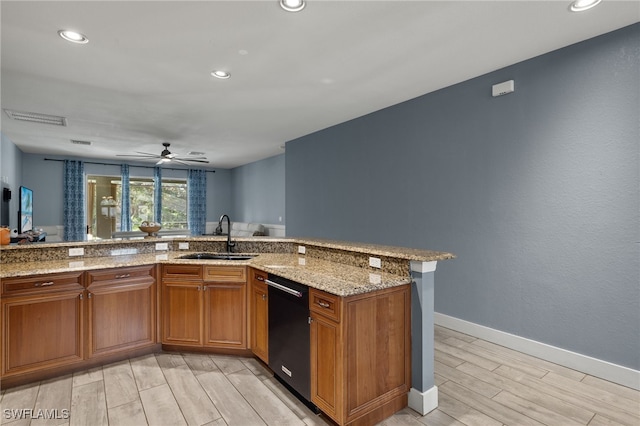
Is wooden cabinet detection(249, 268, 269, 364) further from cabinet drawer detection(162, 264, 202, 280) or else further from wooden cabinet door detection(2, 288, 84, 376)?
wooden cabinet door detection(2, 288, 84, 376)

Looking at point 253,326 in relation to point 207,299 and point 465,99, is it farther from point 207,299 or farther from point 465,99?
point 465,99

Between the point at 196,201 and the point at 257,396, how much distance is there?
8.45 metres

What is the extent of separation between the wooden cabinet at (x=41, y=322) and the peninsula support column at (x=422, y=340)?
2.63 m

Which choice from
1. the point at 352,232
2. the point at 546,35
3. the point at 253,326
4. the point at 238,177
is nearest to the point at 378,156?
the point at 352,232

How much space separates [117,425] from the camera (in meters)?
2.00

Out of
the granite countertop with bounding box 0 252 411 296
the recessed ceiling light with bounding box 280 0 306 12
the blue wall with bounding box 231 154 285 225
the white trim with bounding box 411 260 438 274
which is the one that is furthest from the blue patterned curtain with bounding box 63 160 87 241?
the white trim with bounding box 411 260 438 274

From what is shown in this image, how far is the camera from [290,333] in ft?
Answer: 7.66

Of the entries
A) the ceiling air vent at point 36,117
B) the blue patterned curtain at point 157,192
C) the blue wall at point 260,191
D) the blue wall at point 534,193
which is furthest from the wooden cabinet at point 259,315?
the blue patterned curtain at point 157,192

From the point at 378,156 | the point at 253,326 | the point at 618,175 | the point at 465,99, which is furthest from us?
the point at 378,156

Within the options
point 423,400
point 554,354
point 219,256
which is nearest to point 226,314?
point 219,256

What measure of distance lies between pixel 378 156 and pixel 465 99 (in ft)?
4.30

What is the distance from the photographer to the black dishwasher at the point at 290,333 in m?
2.18

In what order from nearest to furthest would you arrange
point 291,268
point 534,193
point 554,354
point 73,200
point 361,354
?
point 361,354 < point 291,268 < point 554,354 < point 534,193 < point 73,200

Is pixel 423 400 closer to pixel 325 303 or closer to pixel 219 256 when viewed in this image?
pixel 325 303
